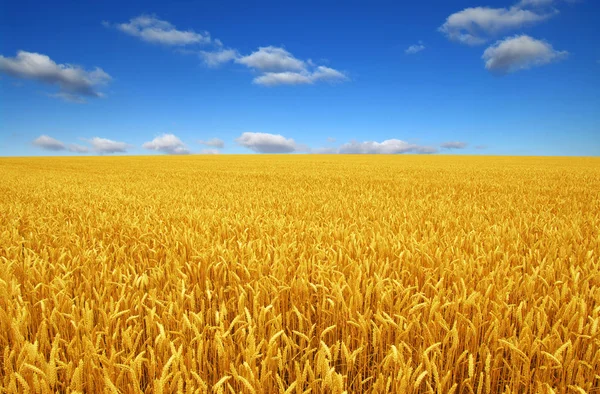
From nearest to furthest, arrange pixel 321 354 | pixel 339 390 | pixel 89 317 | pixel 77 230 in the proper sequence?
pixel 339 390 < pixel 321 354 < pixel 89 317 < pixel 77 230

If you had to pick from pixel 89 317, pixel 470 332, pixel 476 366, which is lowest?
pixel 476 366

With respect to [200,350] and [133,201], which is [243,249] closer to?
[200,350]

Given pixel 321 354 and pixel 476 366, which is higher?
pixel 321 354

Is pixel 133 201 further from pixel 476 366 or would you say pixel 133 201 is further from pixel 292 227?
pixel 476 366

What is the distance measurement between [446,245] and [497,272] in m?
0.81

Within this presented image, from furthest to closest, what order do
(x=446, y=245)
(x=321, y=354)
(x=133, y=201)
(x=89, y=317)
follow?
(x=133, y=201)
(x=446, y=245)
(x=89, y=317)
(x=321, y=354)

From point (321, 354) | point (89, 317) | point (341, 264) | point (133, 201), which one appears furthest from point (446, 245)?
point (133, 201)

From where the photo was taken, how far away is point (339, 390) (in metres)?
1.25

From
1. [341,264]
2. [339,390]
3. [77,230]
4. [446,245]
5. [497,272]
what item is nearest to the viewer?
[339,390]

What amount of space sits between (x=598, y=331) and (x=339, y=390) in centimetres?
141

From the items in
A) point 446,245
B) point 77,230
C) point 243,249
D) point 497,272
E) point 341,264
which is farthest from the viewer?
point 77,230

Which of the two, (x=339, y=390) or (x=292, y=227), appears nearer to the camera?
(x=339, y=390)

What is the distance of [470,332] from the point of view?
1.75m

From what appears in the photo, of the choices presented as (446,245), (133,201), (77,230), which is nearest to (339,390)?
(446,245)
